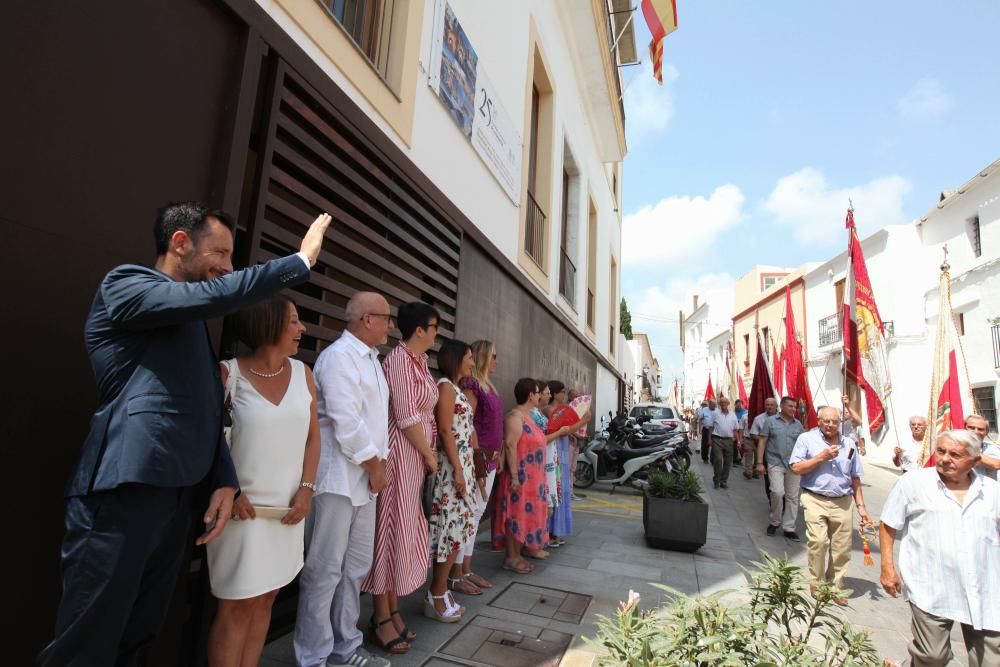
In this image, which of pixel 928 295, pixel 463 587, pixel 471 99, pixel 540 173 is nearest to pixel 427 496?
pixel 463 587

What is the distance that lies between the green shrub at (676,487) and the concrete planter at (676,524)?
7cm

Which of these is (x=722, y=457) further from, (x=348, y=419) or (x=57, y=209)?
(x=57, y=209)

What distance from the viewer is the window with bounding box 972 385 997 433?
512 inches

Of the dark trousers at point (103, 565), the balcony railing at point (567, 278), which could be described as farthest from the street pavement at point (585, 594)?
the balcony railing at point (567, 278)

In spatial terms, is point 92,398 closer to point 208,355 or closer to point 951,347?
point 208,355

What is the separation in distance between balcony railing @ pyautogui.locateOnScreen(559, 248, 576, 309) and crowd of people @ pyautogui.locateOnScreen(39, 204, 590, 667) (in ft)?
24.1

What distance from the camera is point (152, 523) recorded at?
1.61 metres

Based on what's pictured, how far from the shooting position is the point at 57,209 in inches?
73.2

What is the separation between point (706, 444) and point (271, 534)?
1491cm

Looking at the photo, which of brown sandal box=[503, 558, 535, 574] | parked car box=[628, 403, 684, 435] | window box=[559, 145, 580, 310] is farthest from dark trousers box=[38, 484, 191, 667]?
parked car box=[628, 403, 684, 435]

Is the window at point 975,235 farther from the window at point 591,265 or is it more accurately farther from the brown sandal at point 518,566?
the brown sandal at point 518,566

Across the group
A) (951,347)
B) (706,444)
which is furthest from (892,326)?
(951,347)

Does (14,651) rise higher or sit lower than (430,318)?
lower

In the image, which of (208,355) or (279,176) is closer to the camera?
(208,355)
